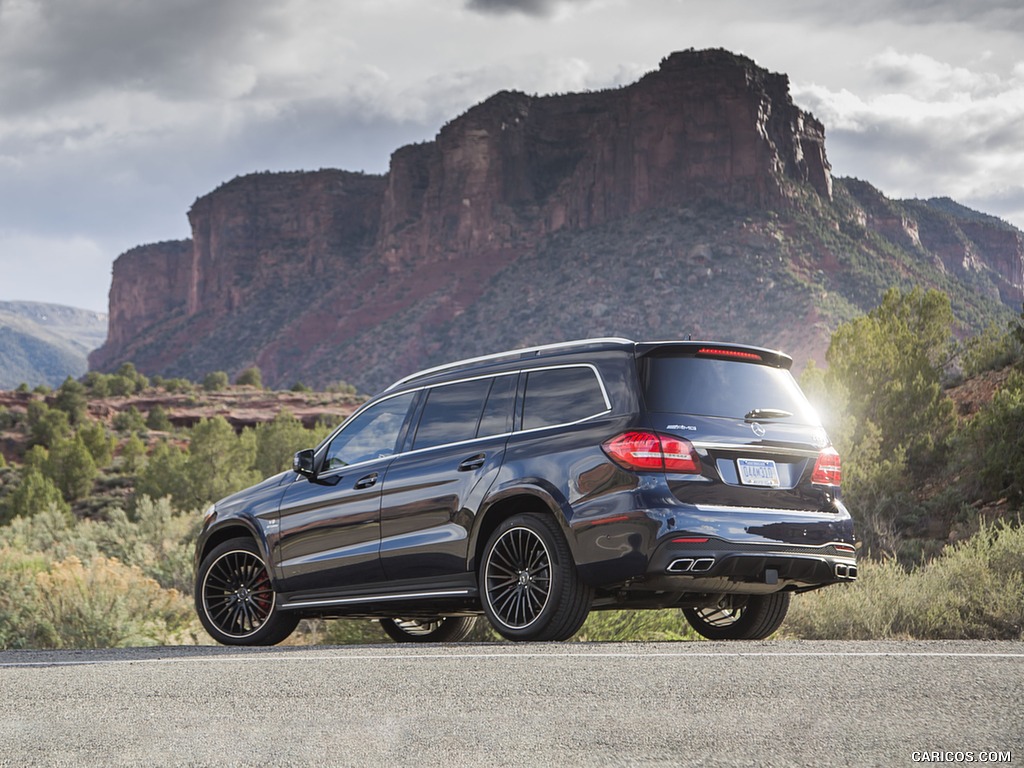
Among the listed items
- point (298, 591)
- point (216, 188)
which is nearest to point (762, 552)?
point (298, 591)

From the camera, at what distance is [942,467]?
2044 cm

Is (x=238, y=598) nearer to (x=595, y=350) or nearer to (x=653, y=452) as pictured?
(x=595, y=350)

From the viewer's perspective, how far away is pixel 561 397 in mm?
7414

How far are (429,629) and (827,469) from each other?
12.7 ft

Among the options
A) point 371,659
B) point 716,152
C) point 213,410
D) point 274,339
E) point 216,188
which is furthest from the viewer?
point 216,188

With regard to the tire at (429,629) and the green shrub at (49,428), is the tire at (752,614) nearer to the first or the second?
the tire at (429,629)

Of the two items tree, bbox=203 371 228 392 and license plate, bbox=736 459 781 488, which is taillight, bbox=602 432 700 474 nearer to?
license plate, bbox=736 459 781 488

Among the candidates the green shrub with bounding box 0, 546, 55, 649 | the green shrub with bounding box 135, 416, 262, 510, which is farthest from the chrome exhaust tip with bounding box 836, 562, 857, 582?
the green shrub with bounding box 135, 416, 262, 510

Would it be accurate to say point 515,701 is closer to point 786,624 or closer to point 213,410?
point 786,624

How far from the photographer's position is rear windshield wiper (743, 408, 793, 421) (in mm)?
7246

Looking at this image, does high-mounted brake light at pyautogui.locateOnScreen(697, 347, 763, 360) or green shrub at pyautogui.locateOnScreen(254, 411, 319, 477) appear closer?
high-mounted brake light at pyautogui.locateOnScreen(697, 347, 763, 360)

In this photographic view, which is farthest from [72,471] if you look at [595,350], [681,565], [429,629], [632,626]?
[681,565]

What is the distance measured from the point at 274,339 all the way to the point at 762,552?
138 meters

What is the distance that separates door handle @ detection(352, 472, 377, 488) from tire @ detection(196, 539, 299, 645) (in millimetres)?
1144
